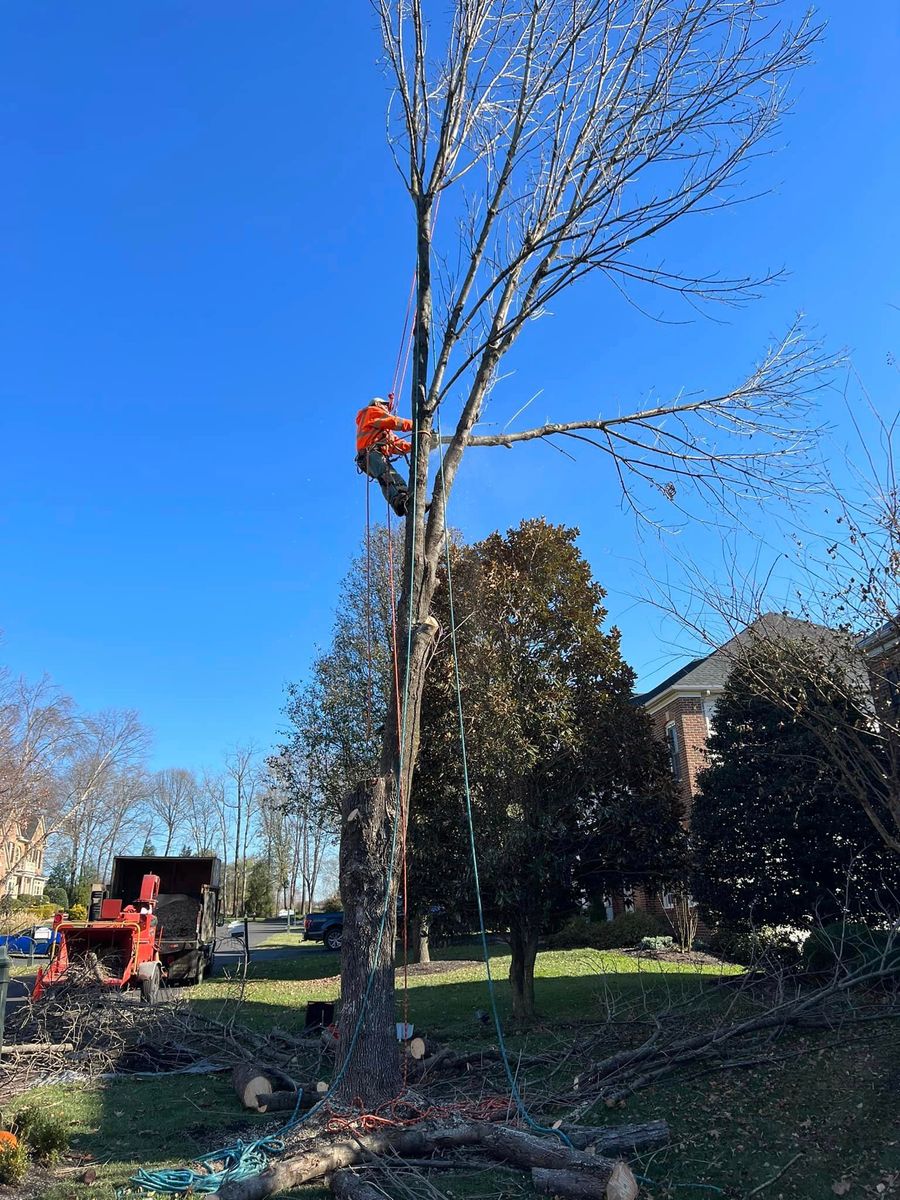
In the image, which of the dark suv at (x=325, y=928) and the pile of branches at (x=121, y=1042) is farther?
the dark suv at (x=325, y=928)

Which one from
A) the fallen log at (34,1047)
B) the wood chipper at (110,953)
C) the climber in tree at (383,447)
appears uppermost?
the climber in tree at (383,447)

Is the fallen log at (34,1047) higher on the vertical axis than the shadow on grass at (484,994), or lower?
higher

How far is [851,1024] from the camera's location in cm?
698

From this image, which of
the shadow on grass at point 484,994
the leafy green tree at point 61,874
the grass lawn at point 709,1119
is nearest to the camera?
the grass lawn at point 709,1119

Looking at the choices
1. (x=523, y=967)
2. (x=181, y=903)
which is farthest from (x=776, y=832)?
(x=181, y=903)

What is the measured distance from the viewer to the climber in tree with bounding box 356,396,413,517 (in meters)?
7.71

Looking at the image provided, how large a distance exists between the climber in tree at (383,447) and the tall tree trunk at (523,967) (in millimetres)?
6244

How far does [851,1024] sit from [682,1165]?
252 centimetres

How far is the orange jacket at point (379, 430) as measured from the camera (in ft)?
25.3

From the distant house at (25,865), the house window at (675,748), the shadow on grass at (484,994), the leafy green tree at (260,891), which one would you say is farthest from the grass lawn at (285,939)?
the house window at (675,748)

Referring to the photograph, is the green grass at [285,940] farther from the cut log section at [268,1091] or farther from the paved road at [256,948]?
the cut log section at [268,1091]

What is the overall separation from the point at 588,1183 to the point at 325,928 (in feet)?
78.8

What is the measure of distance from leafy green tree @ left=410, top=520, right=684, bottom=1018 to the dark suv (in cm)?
1672

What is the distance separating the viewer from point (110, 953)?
12820mm
